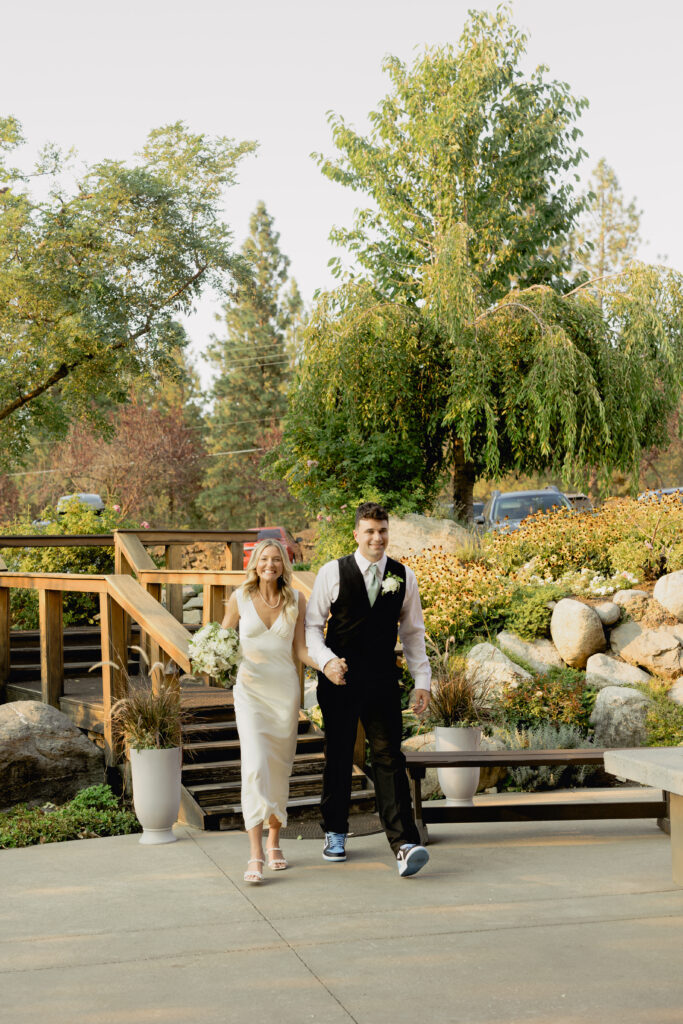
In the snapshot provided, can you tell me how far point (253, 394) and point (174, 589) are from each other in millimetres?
38364

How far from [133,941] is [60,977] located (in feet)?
1.69

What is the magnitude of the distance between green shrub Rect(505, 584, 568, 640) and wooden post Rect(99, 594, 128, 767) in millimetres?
4304

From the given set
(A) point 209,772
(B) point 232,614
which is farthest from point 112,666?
(B) point 232,614

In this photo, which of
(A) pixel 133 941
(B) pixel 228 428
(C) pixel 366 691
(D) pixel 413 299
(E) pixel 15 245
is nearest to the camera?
(A) pixel 133 941

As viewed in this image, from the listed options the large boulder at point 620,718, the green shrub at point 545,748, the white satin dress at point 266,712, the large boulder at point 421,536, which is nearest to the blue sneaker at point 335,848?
the white satin dress at point 266,712

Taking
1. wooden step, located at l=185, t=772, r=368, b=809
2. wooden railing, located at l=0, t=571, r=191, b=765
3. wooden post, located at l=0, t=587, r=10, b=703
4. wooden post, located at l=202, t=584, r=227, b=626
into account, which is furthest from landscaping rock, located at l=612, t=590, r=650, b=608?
wooden post, located at l=0, t=587, r=10, b=703

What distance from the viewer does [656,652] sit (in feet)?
34.7

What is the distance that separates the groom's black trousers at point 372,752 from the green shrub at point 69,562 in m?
6.03

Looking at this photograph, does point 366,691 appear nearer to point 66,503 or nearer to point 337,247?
point 66,503

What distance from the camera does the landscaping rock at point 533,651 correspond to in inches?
417

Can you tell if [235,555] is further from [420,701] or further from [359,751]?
[420,701]

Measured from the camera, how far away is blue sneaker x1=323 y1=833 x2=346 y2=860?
242 inches

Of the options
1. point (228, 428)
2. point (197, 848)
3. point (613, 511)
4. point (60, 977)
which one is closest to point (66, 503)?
point (613, 511)

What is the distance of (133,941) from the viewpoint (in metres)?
4.77
